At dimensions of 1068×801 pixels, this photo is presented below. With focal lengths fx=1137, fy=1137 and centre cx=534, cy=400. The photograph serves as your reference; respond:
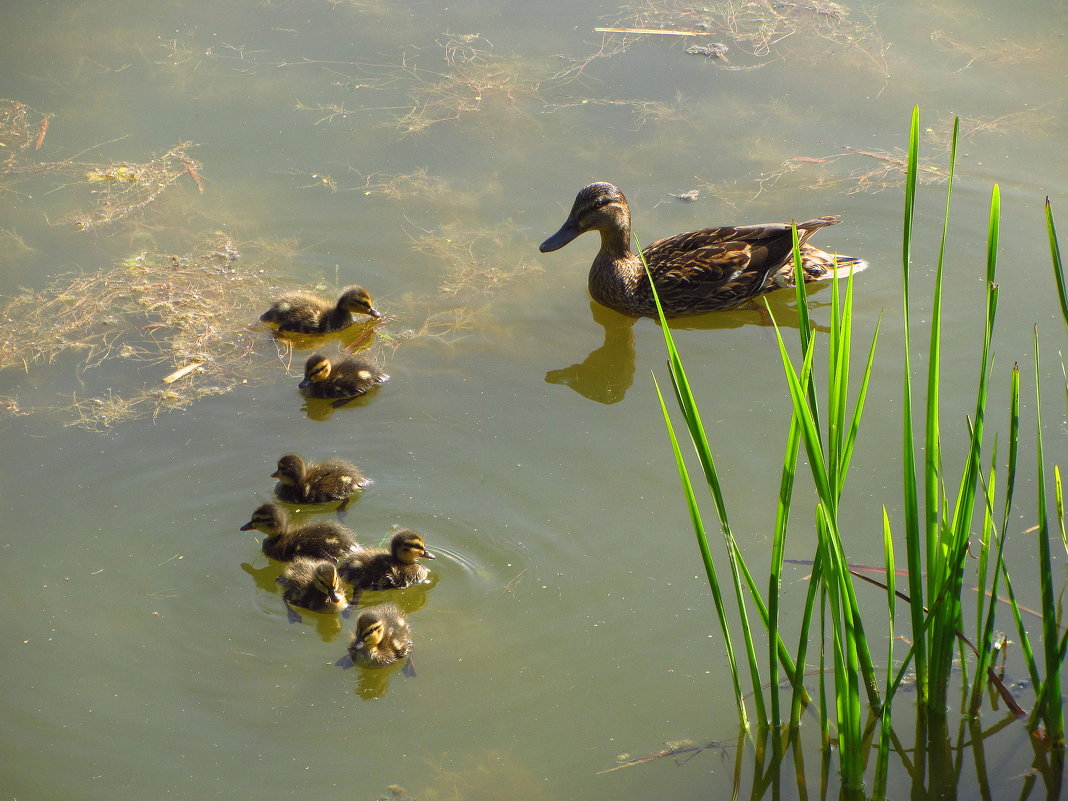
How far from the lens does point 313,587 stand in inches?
137

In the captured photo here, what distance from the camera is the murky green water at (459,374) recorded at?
3.13 meters

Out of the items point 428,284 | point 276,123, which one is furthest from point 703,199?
point 276,123

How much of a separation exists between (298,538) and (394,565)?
36 cm

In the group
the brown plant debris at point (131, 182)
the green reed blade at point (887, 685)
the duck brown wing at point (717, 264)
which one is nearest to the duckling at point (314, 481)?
the duck brown wing at point (717, 264)

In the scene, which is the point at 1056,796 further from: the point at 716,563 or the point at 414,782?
the point at 414,782

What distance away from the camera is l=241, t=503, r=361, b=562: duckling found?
367 cm

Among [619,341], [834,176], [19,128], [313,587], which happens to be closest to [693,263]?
[619,341]

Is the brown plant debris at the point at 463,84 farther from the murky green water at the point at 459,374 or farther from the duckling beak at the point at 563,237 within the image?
the duckling beak at the point at 563,237

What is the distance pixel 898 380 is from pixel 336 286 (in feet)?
7.88

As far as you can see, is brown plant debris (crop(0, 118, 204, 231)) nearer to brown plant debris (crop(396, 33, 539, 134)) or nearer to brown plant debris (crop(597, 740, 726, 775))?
brown plant debris (crop(396, 33, 539, 134))

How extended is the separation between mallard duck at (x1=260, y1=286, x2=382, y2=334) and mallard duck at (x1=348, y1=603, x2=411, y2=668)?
66.3 inches

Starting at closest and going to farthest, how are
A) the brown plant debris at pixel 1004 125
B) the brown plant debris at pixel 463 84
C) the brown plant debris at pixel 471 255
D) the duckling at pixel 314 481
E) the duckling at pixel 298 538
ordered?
the duckling at pixel 298 538 < the duckling at pixel 314 481 < the brown plant debris at pixel 471 255 < the brown plant debris at pixel 1004 125 < the brown plant debris at pixel 463 84

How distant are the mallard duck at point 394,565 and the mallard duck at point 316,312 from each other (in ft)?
4.50

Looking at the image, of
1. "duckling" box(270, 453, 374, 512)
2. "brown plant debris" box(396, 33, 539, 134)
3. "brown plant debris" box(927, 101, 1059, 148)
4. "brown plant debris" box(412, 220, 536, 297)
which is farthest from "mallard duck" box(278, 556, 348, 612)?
"brown plant debris" box(927, 101, 1059, 148)
